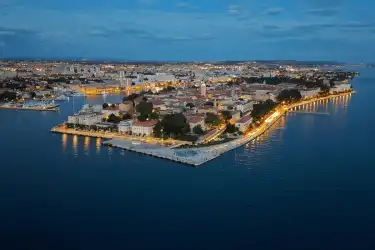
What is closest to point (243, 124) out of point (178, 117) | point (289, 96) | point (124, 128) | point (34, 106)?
point (178, 117)

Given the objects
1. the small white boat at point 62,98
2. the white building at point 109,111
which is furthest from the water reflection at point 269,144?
the small white boat at point 62,98

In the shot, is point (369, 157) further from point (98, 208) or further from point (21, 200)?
point (21, 200)

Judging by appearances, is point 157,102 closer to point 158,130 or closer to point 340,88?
point 158,130

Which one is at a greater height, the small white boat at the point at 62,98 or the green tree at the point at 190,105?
the green tree at the point at 190,105

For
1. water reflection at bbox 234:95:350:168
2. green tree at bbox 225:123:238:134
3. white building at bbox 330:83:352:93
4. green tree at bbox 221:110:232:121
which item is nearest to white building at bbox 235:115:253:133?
green tree at bbox 225:123:238:134

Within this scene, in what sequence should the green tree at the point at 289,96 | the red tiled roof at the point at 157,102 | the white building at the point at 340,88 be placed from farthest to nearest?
the white building at the point at 340,88
the green tree at the point at 289,96
the red tiled roof at the point at 157,102

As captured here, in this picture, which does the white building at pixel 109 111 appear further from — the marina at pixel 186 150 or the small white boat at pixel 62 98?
the small white boat at pixel 62 98
